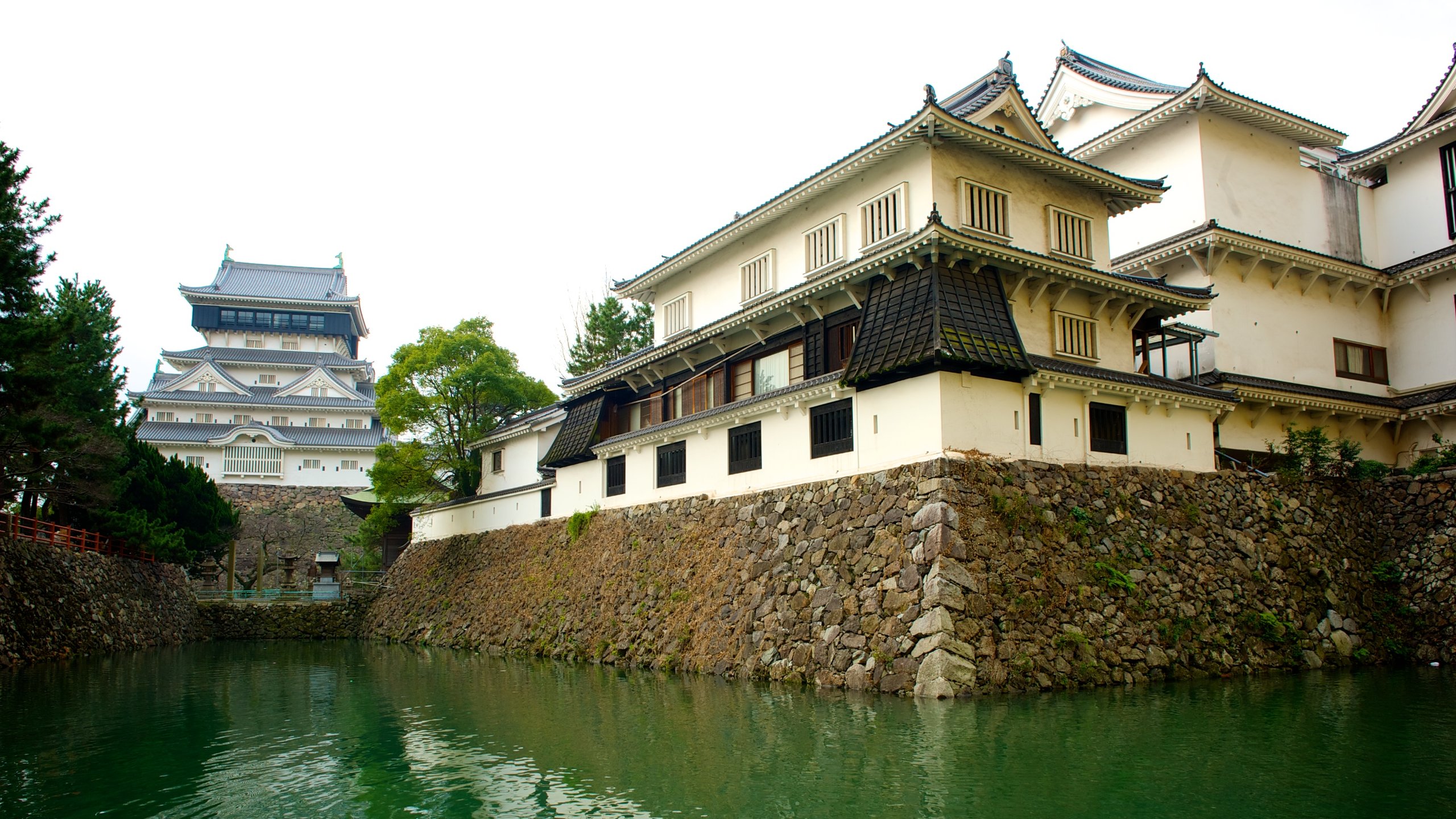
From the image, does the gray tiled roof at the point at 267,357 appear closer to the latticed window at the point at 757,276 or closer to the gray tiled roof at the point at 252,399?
the gray tiled roof at the point at 252,399

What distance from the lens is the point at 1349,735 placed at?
39.2 feet

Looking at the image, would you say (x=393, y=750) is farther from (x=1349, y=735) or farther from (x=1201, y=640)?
(x=1201, y=640)

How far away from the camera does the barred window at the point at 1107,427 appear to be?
64.3ft

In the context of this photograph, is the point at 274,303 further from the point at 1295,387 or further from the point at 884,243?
the point at 1295,387

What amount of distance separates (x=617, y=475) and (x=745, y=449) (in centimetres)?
666

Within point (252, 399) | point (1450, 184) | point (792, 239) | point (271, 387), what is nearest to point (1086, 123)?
point (1450, 184)

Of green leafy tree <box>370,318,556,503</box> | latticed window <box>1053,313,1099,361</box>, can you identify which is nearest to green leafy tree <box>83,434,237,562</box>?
green leafy tree <box>370,318,556,503</box>

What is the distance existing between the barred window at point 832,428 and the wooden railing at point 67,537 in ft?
68.5

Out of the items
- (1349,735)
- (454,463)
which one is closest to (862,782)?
(1349,735)

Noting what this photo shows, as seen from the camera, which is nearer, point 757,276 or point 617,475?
point 757,276

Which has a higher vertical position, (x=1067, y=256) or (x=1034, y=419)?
(x=1067, y=256)

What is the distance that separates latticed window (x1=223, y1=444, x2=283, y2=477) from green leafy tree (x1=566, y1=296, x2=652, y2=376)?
19.3 meters

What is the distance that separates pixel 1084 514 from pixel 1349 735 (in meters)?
Result: 6.70

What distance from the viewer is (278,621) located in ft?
129
